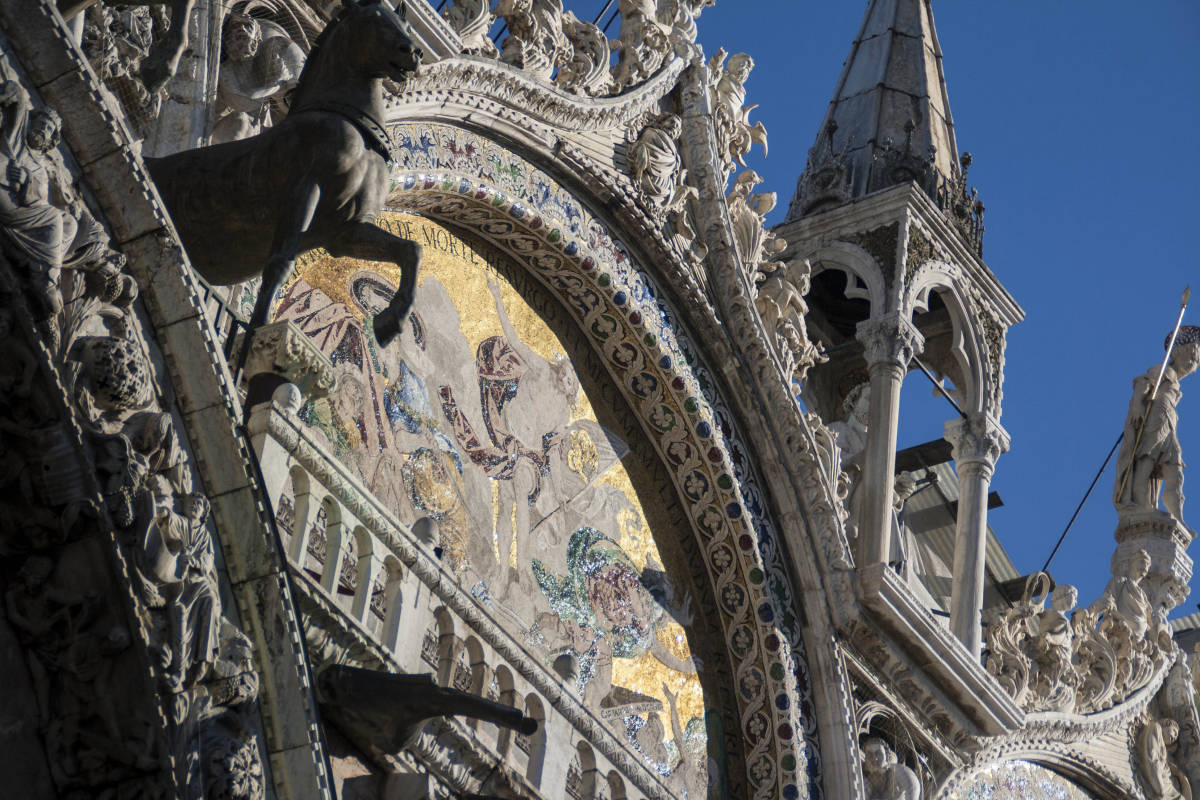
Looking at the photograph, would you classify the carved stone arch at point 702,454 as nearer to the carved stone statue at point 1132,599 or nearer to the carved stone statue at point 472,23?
the carved stone statue at point 472,23

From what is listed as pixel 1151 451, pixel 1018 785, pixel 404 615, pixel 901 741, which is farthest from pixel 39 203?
pixel 1151 451

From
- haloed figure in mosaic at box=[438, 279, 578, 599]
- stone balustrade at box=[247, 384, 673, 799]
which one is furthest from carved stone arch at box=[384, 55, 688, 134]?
stone balustrade at box=[247, 384, 673, 799]

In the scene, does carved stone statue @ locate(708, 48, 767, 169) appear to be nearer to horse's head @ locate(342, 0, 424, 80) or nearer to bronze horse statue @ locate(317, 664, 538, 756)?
horse's head @ locate(342, 0, 424, 80)

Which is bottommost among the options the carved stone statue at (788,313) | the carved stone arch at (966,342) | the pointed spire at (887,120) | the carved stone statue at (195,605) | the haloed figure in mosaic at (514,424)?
the carved stone statue at (195,605)

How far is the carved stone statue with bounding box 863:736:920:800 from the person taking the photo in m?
10.9

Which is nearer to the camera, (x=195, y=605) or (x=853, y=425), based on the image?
(x=195, y=605)

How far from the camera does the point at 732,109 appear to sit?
1160 centimetres

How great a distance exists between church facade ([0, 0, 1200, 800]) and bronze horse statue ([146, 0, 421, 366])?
17mm

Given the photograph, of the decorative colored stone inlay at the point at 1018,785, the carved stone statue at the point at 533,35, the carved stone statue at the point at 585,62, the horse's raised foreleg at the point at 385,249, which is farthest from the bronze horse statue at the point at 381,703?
the decorative colored stone inlay at the point at 1018,785

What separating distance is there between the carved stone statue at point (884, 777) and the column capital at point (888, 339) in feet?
7.92

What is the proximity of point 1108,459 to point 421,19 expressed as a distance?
8.97m

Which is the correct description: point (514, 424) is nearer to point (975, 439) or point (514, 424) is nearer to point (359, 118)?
point (359, 118)

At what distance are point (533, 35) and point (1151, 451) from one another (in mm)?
7267

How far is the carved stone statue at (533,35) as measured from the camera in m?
9.94
